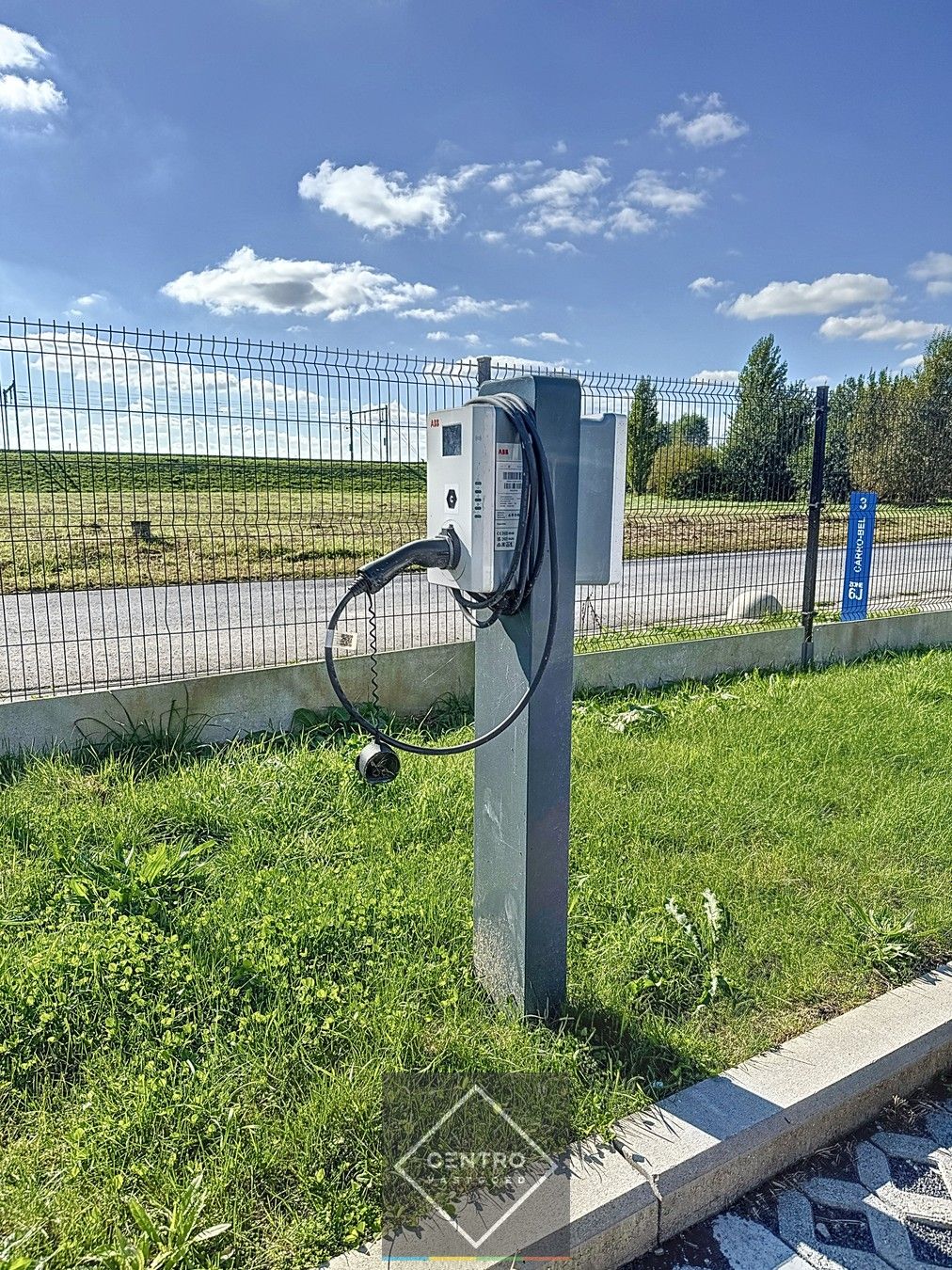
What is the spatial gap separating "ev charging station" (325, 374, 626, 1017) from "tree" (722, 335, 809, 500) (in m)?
4.71

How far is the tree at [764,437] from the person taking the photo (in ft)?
23.4

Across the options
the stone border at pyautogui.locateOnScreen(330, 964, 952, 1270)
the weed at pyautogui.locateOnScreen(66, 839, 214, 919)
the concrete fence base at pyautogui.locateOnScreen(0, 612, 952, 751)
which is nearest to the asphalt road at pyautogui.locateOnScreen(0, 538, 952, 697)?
the concrete fence base at pyautogui.locateOnScreen(0, 612, 952, 751)

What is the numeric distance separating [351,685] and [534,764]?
315cm

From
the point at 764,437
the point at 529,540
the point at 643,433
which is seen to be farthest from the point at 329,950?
the point at 764,437

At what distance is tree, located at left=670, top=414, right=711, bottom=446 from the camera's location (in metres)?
6.71

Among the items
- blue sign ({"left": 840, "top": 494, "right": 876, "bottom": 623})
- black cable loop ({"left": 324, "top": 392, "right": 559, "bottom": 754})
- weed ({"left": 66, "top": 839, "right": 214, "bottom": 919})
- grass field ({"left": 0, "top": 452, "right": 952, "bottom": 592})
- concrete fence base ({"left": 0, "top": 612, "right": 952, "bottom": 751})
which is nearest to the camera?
black cable loop ({"left": 324, "top": 392, "right": 559, "bottom": 754})

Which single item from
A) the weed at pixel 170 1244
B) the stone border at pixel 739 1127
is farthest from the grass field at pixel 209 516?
the stone border at pixel 739 1127

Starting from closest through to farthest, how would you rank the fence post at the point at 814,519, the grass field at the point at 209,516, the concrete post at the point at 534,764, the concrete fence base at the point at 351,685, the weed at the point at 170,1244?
the weed at the point at 170,1244 → the concrete post at the point at 534,764 → the concrete fence base at the point at 351,685 → the grass field at the point at 209,516 → the fence post at the point at 814,519

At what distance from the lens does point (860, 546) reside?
26.1 feet

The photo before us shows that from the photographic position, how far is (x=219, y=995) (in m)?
2.77

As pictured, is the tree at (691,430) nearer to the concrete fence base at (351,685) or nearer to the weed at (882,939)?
the concrete fence base at (351,685)

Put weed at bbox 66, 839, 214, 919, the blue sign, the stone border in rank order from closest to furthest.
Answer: the stone border
weed at bbox 66, 839, 214, 919
the blue sign

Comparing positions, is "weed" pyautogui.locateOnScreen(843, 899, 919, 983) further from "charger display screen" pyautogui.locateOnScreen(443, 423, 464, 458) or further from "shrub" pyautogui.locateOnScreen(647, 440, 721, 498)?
"shrub" pyautogui.locateOnScreen(647, 440, 721, 498)

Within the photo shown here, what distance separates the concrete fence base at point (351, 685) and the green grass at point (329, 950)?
221 millimetres
